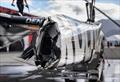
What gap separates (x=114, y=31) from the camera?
177ft

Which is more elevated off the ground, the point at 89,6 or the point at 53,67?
the point at 89,6

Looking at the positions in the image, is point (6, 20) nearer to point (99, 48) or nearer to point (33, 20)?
point (33, 20)

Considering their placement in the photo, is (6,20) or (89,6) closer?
(6,20)

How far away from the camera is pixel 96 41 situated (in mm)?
14977

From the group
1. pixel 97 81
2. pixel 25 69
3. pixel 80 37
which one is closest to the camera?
pixel 80 37

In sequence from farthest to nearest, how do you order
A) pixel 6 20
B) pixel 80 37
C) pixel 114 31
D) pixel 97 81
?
pixel 114 31, pixel 97 81, pixel 6 20, pixel 80 37

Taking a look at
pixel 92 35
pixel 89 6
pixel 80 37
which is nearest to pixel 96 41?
pixel 92 35

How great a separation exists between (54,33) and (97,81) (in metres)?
4.04

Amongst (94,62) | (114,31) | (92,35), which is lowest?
(114,31)

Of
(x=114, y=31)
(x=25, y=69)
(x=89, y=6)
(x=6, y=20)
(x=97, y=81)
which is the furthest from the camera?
(x=114, y=31)

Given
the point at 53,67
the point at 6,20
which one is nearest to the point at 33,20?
the point at 6,20

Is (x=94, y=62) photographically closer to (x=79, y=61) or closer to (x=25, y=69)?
(x=79, y=61)

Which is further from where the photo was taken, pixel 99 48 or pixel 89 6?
pixel 89 6

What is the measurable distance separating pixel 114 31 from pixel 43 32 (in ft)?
138
